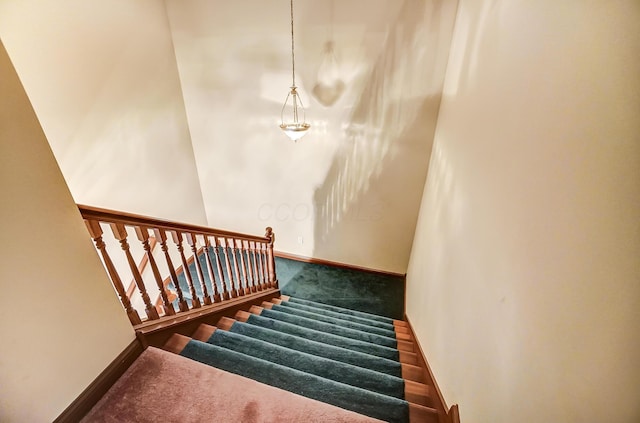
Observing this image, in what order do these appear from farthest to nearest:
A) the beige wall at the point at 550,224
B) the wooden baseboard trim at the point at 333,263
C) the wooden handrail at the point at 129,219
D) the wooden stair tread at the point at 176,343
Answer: the wooden baseboard trim at the point at 333,263
the wooden stair tread at the point at 176,343
the wooden handrail at the point at 129,219
the beige wall at the point at 550,224

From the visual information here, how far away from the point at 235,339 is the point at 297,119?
100 inches

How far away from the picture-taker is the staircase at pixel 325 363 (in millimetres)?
1354

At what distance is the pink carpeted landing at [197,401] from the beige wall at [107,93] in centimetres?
200

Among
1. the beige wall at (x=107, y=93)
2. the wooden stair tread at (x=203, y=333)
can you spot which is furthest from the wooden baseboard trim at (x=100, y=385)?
the beige wall at (x=107, y=93)

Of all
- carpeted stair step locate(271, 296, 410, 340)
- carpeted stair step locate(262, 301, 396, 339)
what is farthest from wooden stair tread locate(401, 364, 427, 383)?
carpeted stair step locate(271, 296, 410, 340)

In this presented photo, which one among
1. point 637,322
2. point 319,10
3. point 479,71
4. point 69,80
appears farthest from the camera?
point 319,10

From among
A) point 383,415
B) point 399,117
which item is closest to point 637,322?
point 383,415

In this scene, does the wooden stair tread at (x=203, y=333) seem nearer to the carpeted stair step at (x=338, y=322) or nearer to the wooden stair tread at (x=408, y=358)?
the carpeted stair step at (x=338, y=322)

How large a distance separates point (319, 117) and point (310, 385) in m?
2.79

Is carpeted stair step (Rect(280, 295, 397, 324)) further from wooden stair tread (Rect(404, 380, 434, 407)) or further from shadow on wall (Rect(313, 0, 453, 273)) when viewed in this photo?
wooden stair tread (Rect(404, 380, 434, 407))

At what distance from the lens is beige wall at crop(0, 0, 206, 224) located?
199cm

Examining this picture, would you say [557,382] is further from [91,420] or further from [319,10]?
[319,10]

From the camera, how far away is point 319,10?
271 centimetres

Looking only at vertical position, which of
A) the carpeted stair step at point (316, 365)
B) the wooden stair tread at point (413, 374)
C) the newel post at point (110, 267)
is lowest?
the wooden stair tread at point (413, 374)
